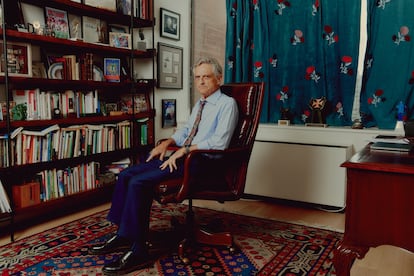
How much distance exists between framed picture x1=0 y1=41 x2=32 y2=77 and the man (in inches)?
41.8

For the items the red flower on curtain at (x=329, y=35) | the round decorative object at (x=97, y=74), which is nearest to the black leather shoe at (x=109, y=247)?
the round decorative object at (x=97, y=74)

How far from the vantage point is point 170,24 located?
395cm

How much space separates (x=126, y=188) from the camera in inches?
88.7

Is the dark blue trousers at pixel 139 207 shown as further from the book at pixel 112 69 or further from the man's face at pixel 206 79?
the book at pixel 112 69

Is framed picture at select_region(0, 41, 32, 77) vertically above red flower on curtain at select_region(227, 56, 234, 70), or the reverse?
red flower on curtain at select_region(227, 56, 234, 70)

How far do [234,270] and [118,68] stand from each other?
208 cm

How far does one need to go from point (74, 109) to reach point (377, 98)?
248 centimetres

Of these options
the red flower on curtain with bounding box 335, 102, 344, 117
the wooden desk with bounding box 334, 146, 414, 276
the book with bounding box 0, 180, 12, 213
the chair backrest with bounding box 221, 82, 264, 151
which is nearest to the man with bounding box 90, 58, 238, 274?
the chair backrest with bounding box 221, 82, 264, 151

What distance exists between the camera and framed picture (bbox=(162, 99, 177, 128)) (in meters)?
3.97

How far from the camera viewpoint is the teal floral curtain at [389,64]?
307 cm

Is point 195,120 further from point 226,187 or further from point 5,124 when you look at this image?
point 5,124

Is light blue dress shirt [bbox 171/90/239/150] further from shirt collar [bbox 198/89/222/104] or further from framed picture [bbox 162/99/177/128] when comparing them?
framed picture [bbox 162/99/177/128]

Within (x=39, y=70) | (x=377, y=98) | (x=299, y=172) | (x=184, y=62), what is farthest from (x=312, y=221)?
(x=39, y=70)

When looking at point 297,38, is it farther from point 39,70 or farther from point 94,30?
point 39,70
